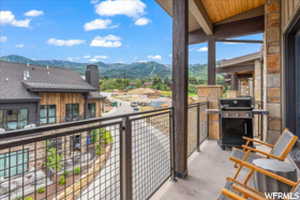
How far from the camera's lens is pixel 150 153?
206 centimetres

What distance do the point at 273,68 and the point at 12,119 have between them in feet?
12.5

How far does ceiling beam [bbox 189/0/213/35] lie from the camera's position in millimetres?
3509

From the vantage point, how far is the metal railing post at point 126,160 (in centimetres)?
152

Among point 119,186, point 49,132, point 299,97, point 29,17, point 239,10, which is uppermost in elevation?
point 239,10

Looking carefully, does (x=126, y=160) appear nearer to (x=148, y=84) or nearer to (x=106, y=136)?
(x=106, y=136)

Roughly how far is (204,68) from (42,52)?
3.98 meters

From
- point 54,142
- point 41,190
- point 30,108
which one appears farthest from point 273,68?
point 30,108

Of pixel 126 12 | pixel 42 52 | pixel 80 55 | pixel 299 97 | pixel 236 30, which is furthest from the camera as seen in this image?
pixel 236 30

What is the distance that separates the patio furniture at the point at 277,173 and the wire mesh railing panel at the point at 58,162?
4.66 ft

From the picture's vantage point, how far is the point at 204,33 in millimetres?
5125


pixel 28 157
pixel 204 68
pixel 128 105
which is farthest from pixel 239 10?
pixel 28 157

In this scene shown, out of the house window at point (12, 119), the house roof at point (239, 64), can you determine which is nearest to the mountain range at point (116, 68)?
the house window at point (12, 119)

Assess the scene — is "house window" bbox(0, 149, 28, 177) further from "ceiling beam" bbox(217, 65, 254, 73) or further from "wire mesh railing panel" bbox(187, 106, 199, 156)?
"ceiling beam" bbox(217, 65, 254, 73)

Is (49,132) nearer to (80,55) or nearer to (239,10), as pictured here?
(80,55)
